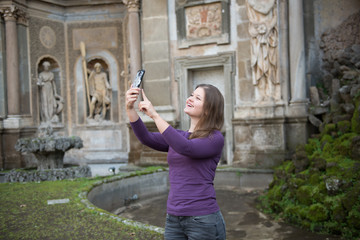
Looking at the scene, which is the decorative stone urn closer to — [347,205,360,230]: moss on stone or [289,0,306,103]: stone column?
[289,0,306,103]: stone column

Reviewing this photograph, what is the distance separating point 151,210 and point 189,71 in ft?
15.1

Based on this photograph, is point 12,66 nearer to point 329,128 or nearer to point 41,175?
point 41,175

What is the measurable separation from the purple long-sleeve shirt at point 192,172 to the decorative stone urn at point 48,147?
22.9 feet

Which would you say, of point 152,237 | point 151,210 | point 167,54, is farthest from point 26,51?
point 152,237

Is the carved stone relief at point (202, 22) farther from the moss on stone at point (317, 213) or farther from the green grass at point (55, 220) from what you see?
the moss on stone at point (317, 213)

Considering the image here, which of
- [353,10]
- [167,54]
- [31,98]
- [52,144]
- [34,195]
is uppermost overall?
[353,10]

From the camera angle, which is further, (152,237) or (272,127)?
(272,127)

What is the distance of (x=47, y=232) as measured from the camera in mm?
4383

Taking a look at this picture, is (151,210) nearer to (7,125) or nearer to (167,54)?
(167,54)

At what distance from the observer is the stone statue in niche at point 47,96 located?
12906 mm

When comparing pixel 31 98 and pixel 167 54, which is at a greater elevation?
pixel 167 54

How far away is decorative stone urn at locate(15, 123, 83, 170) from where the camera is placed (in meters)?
8.59

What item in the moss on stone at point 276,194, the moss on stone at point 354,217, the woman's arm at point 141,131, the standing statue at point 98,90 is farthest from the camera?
the standing statue at point 98,90

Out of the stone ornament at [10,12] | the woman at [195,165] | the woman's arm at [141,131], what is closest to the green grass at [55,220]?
the woman's arm at [141,131]
